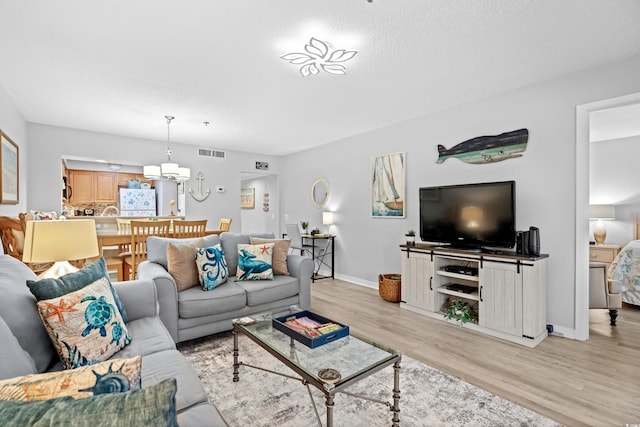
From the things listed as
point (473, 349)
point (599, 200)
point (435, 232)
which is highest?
point (599, 200)

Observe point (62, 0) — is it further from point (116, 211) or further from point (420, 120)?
point (116, 211)

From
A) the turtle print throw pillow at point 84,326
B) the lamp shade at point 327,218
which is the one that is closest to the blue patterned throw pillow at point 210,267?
the turtle print throw pillow at point 84,326

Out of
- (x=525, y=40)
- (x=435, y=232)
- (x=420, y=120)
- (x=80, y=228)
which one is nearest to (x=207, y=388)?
(x=80, y=228)

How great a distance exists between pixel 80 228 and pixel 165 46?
1506 mm

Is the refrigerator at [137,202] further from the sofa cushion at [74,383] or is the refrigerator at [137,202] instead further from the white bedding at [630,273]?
the white bedding at [630,273]

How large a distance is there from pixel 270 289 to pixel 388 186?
2446 millimetres

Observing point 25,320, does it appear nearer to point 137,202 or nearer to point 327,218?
point 327,218

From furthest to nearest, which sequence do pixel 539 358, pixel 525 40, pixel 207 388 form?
1. pixel 539 358
2. pixel 525 40
3. pixel 207 388

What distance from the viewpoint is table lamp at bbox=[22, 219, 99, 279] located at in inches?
78.0

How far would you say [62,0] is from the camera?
6.32ft

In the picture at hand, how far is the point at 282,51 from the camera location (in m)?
2.53

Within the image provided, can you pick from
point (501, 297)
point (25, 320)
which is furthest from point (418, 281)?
point (25, 320)

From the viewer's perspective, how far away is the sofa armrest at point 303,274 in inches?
133

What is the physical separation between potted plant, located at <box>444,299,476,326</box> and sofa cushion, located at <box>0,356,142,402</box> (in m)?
3.15
